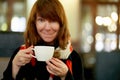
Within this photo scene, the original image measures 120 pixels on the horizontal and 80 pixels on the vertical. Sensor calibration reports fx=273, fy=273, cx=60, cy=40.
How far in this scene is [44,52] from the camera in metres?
0.79

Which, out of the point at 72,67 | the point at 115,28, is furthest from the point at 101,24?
the point at 72,67

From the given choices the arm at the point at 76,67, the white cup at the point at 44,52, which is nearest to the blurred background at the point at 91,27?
the arm at the point at 76,67

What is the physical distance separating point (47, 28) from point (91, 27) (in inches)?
194

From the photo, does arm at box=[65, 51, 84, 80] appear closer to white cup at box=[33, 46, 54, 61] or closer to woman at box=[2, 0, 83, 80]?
woman at box=[2, 0, 83, 80]

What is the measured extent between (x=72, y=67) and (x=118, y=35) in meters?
4.88

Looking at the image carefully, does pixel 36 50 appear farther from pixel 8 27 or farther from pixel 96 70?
pixel 8 27

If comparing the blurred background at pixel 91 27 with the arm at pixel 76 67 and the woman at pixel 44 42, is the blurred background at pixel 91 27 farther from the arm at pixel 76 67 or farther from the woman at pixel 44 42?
the woman at pixel 44 42

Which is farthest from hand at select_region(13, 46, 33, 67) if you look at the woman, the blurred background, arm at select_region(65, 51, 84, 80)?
the blurred background

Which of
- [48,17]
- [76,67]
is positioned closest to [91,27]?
[76,67]

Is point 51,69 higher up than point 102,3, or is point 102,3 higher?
point 102,3

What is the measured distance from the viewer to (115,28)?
577 centimetres

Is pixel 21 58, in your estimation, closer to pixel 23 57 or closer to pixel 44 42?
pixel 23 57

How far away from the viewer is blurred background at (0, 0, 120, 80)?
3.90 meters

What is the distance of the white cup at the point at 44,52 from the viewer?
79 cm
